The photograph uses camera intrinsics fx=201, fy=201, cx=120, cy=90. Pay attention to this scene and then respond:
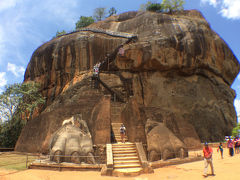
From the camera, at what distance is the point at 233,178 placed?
518 cm

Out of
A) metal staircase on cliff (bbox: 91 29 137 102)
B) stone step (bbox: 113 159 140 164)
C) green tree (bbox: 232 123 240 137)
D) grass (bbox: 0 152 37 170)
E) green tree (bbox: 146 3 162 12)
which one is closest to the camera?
stone step (bbox: 113 159 140 164)

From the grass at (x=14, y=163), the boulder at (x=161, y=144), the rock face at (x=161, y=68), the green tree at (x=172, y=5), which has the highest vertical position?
the green tree at (x=172, y=5)

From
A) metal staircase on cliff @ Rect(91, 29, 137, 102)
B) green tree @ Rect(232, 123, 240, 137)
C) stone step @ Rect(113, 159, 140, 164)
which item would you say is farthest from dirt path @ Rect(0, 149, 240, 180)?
green tree @ Rect(232, 123, 240, 137)

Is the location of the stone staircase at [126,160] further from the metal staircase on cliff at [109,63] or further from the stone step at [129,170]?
the metal staircase on cliff at [109,63]

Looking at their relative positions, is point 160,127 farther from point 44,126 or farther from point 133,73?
point 133,73

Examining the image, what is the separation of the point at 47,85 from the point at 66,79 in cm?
315

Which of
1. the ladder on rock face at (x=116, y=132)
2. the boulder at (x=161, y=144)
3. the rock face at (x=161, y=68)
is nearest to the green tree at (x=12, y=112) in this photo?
the rock face at (x=161, y=68)

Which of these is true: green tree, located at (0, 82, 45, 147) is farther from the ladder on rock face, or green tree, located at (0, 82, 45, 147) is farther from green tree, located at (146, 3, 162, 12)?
green tree, located at (146, 3, 162, 12)

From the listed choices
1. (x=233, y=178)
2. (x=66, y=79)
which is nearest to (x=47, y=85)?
(x=66, y=79)

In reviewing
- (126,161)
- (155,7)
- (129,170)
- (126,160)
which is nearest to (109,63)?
(126,160)

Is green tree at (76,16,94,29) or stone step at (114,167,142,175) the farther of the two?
green tree at (76,16,94,29)

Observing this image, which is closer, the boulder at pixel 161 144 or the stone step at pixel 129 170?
the stone step at pixel 129 170

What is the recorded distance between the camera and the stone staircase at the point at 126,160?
6.59 meters

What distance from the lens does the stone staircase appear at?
6.59 m
